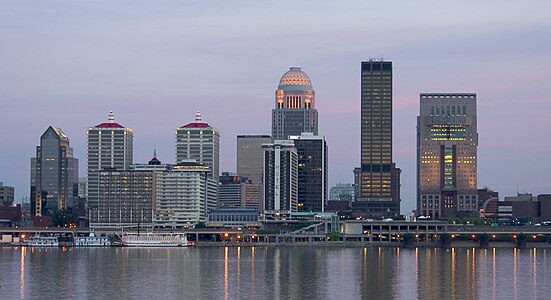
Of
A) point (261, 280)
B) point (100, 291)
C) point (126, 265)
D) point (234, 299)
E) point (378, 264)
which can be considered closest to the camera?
point (234, 299)

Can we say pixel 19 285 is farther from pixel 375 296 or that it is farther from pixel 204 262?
pixel 204 262

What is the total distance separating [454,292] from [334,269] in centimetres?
4768

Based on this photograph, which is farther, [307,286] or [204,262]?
[204,262]

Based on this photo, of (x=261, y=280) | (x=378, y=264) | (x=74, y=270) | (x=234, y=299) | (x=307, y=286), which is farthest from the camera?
(x=378, y=264)

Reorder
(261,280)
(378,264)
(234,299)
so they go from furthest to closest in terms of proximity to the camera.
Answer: (378,264)
(261,280)
(234,299)

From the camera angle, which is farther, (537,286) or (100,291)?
(537,286)

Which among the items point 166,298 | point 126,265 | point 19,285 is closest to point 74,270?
point 126,265

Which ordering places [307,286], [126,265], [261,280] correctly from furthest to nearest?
1. [126,265]
2. [261,280]
3. [307,286]

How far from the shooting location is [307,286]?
12525 centimetres

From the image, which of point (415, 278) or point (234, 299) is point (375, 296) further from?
point (415, 278)

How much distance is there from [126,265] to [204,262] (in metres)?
18.4

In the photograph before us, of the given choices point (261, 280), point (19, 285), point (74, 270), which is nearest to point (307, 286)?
point (261, 280)

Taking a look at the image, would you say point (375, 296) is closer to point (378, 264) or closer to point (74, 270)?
point (74, 270)

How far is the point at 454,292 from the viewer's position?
117188mm
